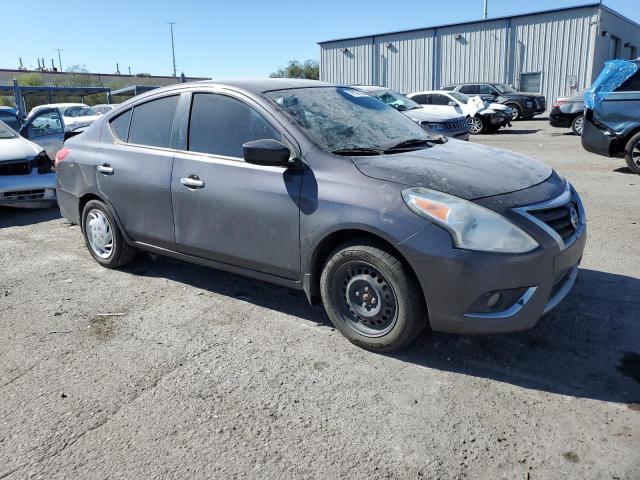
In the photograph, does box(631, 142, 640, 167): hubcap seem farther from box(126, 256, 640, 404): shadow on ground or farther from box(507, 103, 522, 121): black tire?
box(507, 103, 522, 121): black tire

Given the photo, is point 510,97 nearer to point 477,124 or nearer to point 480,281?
point 477,124

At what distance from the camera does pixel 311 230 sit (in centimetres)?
342

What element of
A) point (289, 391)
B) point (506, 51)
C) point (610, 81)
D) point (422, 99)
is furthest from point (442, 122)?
point (506, 51)

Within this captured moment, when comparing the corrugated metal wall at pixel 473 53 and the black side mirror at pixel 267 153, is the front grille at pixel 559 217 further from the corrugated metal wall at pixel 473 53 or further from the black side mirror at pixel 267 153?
the corrugated metal wall at pixel 473 53

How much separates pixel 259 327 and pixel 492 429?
5.81 ft

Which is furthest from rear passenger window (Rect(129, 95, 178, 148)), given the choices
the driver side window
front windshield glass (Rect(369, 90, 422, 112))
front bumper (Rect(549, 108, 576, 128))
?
front bumper (Rect(549, 108, 576, 128))

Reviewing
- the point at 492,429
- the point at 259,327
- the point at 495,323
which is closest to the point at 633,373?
the point at 495,323

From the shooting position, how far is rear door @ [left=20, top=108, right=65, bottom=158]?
960cm

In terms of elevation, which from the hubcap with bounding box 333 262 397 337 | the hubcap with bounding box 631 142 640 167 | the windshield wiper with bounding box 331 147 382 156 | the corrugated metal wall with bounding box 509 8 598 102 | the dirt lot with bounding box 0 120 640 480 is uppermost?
the corrugated metal wall with bounding box 509 8 598 102

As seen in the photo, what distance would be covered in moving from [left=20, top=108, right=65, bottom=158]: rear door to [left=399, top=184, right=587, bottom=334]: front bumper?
336 inches

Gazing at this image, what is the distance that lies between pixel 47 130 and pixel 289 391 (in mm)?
8929

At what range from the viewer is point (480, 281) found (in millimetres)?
2918

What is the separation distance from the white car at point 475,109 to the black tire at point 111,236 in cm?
1444

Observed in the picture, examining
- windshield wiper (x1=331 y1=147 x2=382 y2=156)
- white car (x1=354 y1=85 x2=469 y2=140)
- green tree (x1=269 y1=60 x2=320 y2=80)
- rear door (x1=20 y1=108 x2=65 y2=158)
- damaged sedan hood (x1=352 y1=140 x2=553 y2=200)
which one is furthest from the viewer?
green tree (x1=269 y1=60 x2=320 y2=80)
